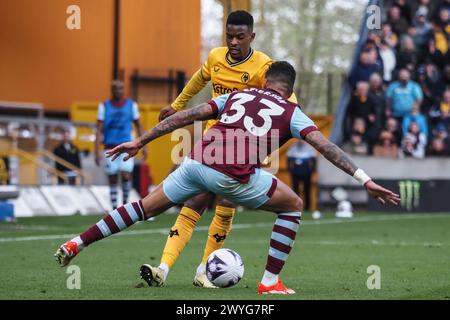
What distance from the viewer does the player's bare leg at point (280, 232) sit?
28.8ft

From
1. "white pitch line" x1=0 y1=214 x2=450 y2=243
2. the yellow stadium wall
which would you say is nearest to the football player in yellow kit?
"white pitch line" x1=0 y1=214 x2=450 y2=243

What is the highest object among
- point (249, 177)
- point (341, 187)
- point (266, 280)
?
point (249, 177)

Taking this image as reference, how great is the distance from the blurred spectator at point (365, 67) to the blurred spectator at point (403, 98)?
78 cm

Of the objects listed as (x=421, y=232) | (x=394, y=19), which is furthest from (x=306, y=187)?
(x=421, y=232)

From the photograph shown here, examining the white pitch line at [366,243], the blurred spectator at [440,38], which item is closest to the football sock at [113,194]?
the white pitch line at [366,243]

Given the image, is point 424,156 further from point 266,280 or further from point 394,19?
point 266,280

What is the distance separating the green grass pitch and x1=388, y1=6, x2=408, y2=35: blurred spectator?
812 cm

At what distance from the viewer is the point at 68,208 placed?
21969mm

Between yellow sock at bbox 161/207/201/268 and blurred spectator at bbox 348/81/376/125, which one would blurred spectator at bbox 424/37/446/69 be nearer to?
blurred spectator at bbox 348/81/376/125

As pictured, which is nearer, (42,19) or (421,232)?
(421,232)

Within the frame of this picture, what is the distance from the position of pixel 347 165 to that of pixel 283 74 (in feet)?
3.21

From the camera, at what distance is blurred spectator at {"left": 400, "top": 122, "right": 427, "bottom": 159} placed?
1001 inches
